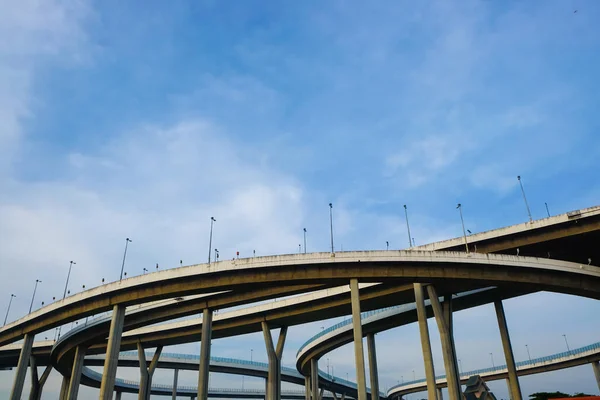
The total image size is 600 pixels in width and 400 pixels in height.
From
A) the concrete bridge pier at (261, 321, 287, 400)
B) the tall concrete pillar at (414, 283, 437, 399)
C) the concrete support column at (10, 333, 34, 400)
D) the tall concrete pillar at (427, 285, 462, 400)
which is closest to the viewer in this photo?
the tall concrete pillar at (427, 285, 462, 400)

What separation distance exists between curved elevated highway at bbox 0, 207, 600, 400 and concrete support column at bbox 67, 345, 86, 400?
1.16ft

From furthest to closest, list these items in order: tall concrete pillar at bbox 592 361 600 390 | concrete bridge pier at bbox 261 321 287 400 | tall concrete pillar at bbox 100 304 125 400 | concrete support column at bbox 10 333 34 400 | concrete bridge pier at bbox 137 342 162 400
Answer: tall concrete pillar at bbox 592 361 600 390 → concrete bridge pier at bbox 137 342 162 400 → concrete support column at bbox 10 333 34 400 → concrete bridge pier at bbox 261 321 287 400 → tall concrete pillar at bbox 100 304 125 400

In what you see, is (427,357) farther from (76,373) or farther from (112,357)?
(76,373)

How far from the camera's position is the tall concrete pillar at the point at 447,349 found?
4431cm

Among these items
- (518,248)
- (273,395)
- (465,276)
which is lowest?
(273,395)

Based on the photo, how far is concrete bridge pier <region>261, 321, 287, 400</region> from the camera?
188 feet

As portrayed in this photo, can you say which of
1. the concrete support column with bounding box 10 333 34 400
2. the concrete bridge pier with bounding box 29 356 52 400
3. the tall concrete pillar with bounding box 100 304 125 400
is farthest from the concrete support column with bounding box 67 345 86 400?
the concrete bridge pier with bounding box 29 356 52 400

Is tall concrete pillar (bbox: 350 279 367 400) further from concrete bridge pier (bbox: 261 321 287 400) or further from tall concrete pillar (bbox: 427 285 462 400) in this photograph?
concrete bridge pier (bbox: 261 321 287 400)

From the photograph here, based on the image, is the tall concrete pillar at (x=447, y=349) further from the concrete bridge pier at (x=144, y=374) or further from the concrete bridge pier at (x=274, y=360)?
the concrete bridge pier at (x=144, y=374)

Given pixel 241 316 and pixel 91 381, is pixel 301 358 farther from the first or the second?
pixel 91 381

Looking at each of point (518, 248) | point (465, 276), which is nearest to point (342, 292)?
point (465, 276)

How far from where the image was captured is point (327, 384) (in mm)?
116062

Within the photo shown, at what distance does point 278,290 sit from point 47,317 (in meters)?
31.6

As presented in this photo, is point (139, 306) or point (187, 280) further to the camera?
point (139, 306)
